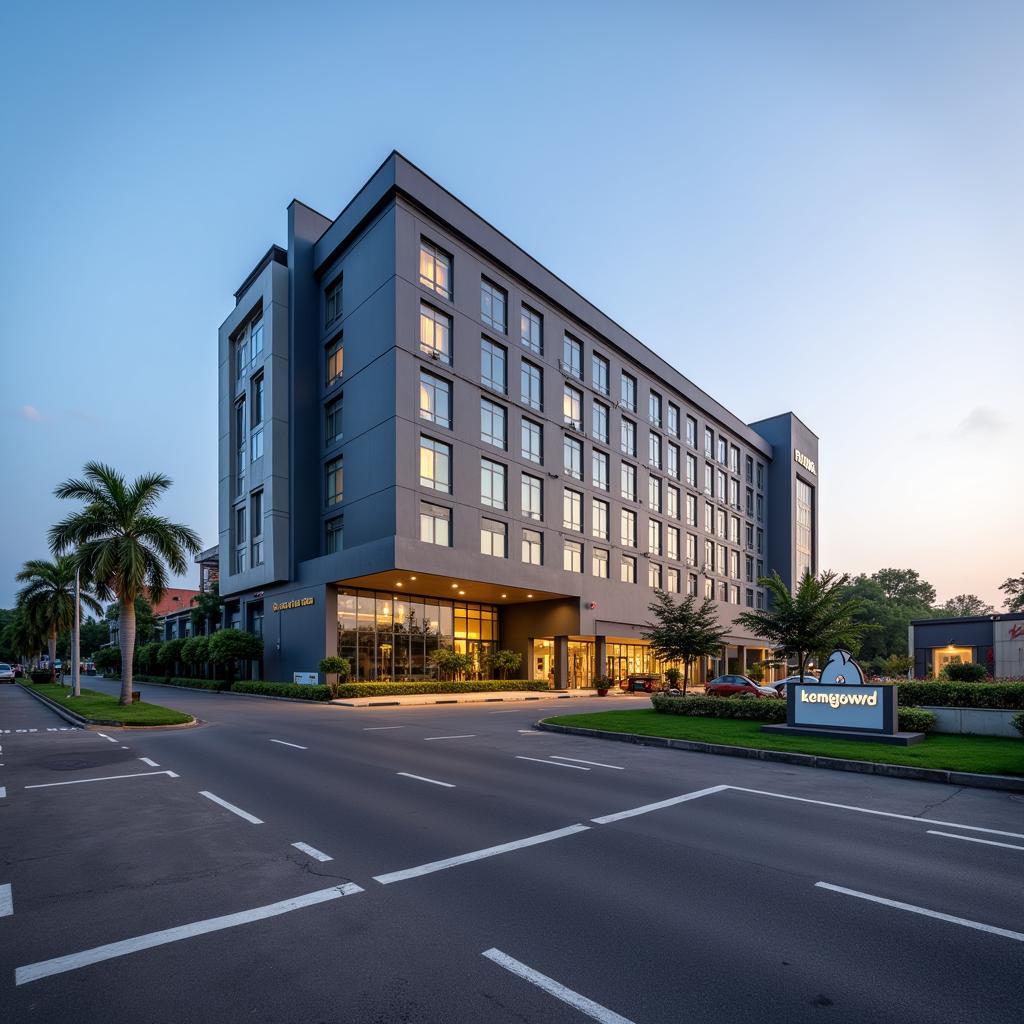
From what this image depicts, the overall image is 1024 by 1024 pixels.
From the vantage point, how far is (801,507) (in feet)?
270

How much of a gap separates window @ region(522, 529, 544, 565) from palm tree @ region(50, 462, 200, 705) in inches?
800

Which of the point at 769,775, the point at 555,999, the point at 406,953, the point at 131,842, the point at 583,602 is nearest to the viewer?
the point at 555,999

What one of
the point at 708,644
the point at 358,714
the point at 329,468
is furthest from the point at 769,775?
the point at 329,468

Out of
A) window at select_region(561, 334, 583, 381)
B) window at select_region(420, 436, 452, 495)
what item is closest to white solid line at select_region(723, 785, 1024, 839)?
window at select_region(420, 436, 452, 495)

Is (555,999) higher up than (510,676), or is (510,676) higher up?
(555,999)

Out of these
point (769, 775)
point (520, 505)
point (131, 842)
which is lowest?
point (769, 775)

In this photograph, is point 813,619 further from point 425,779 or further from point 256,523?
point 256,523

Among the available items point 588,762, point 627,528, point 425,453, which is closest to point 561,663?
point 627,528

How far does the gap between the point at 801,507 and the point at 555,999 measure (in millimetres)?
85827

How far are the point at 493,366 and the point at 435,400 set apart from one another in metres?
6.36

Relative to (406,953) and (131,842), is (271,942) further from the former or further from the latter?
(131,842)

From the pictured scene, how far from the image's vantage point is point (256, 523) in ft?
149

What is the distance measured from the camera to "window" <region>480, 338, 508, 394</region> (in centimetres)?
4241

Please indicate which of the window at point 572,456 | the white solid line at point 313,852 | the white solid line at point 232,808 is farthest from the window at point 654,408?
the white solid line at point 313,852
